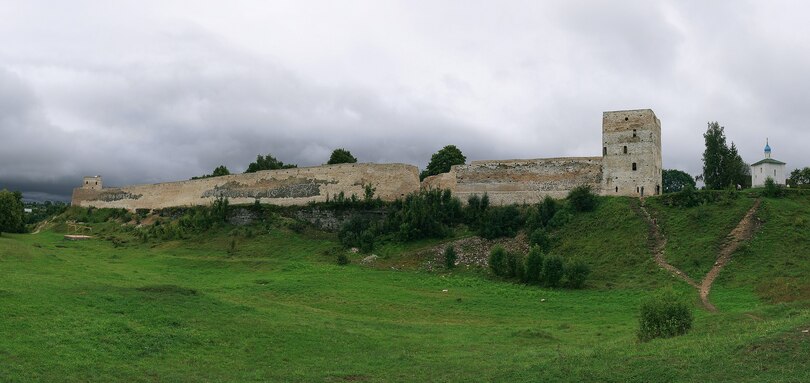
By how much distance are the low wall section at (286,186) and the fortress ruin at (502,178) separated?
2.5 inches

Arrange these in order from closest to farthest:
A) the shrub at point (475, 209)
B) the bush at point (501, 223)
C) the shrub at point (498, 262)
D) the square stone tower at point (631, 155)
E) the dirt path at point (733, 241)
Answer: the dirt path at point (733, 241) → the shrub at point (498, 262) → the bush at point (501, 223) → the square stone tower at point (631, 155) → the shrub at point (475, 209)

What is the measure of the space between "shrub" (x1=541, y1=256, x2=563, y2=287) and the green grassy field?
139 centimetres

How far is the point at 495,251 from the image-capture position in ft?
99.0

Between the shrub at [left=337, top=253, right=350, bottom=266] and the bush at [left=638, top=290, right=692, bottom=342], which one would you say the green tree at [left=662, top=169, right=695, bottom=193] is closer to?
the shrub at [left=337, top=253, right=350, bottom=266]

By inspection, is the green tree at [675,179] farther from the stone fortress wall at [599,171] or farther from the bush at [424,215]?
the bush at [424,215]

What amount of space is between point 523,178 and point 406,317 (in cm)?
1850

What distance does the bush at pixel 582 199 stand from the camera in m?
35.6

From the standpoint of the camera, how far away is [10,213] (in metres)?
45.5

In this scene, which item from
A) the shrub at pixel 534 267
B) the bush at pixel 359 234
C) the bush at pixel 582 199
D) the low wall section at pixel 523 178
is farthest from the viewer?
the low wall section at pixel 523 178

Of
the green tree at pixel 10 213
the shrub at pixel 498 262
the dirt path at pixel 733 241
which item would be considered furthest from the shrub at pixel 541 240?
the green tree at pixel 10 213

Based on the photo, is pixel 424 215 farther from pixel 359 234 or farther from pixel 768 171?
pixel 768 171

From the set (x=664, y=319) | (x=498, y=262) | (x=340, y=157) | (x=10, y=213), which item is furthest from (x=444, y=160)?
(x=664, y=319)

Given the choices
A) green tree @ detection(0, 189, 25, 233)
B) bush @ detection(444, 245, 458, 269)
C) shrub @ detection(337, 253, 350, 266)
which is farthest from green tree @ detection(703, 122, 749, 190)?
green tree @ detection(0, 189, 25, 233)

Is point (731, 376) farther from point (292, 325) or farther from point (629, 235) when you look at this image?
point (629, 235)
